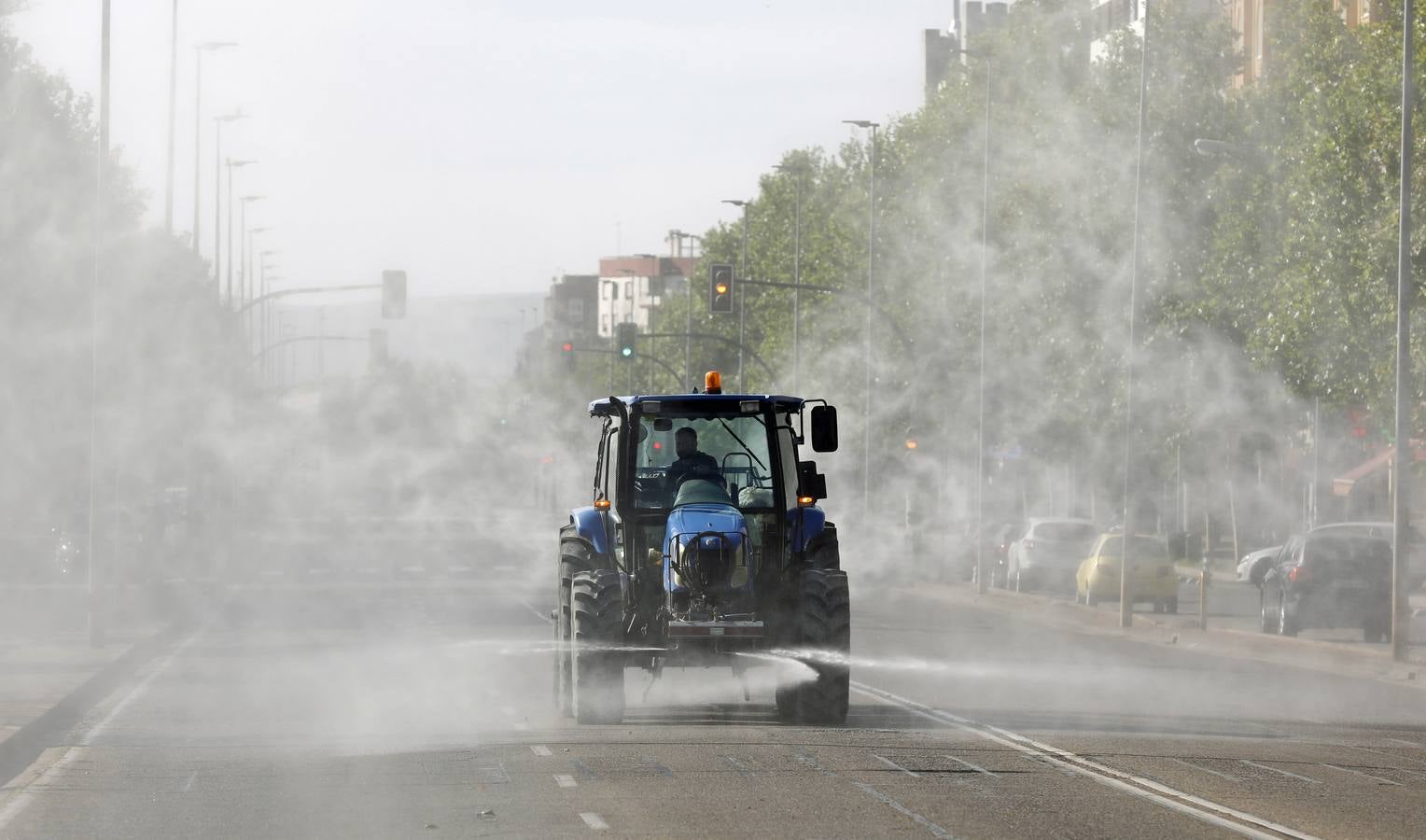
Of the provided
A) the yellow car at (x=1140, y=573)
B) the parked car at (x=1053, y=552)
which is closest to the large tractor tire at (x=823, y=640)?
the yellow car at (x=1140, y=573)

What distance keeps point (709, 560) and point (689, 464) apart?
1105mm

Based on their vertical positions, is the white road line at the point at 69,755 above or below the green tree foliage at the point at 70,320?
below

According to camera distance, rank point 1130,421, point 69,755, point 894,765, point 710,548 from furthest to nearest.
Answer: point 1130,421 < point 710,548 < point 69,755 < point 894,765

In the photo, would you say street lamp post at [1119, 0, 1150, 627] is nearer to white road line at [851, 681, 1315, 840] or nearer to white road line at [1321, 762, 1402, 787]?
white road line at [851, 681, 1315, 840]

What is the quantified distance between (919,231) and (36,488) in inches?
1076

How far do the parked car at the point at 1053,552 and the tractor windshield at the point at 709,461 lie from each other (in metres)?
28.8

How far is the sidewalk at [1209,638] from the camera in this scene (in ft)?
85.0

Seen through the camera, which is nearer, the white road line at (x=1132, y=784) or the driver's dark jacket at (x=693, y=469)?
the white road line at (x=1132, y=784)

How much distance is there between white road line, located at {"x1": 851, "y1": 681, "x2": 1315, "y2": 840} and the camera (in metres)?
12.2

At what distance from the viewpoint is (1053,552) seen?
46.8 metres

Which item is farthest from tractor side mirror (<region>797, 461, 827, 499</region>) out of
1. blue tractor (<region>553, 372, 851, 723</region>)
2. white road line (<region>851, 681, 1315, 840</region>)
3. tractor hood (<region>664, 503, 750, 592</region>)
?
white road line (<region>851, 681, 1315, 840</region>)

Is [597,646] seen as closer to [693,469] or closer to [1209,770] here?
[693,469]

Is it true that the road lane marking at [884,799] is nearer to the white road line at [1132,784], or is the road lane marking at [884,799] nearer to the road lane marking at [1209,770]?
the white road line at [1132,784]

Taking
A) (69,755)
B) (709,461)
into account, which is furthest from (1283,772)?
(69,755)
